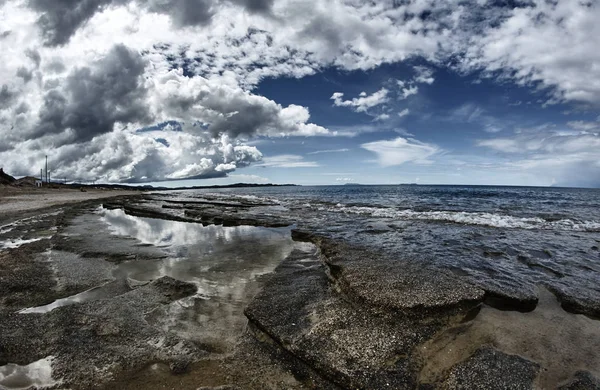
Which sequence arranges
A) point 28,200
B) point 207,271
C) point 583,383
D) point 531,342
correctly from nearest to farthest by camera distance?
1. point 583,383
2. point 531,342
3. point 207,271
4. point 28,200

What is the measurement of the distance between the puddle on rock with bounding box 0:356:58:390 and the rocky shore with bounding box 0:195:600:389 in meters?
0.02

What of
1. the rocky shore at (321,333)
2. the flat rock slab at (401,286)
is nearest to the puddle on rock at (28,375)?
the rocky shore at (321,333)

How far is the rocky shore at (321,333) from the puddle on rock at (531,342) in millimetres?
26

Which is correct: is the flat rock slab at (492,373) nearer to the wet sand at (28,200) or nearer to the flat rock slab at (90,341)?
the flat rock slab at (90,341)

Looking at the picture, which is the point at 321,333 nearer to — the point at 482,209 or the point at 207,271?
the point at 207,271

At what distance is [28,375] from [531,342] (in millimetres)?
8327

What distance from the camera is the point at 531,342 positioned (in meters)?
5.50

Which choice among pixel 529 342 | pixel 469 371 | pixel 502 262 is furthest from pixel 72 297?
pixel 502 262

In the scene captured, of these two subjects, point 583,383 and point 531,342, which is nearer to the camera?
point 583,383

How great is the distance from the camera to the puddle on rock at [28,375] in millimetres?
4180

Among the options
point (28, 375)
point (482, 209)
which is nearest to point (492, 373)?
point (28, 375)

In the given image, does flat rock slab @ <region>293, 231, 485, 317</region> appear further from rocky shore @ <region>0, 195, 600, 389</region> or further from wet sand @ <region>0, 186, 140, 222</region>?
wet sand @ <region>0, 186, 140, 222</region>

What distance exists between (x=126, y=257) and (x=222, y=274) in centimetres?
439

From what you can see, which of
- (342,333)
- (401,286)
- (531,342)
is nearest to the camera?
(342,333)
